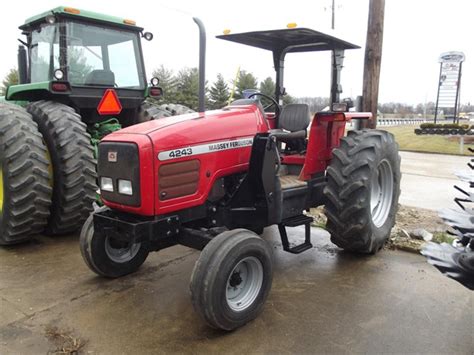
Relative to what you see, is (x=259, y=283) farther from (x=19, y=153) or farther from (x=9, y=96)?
(x=9, y=96)

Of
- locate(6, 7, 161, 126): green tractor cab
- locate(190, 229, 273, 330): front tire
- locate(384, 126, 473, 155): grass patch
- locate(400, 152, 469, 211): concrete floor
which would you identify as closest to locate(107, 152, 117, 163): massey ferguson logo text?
locate(190, 229, 273, 330): front tire

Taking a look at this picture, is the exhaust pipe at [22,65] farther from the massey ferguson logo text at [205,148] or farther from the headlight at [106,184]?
the massey ferguson logo text at [205,148]

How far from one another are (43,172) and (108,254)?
1290 mm

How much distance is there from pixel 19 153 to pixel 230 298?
2681mm

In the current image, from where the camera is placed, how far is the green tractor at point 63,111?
13.9 ft

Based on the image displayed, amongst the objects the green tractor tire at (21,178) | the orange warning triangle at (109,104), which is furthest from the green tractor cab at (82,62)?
the green tractor tire at (21,178)

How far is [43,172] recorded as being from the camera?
4242 mm

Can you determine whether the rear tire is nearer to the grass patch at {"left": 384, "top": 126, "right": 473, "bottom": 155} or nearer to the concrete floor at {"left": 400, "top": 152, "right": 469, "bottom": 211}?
the concrete floor at {"left": 400, "top": 152, "right": 469, "bottom": 211}

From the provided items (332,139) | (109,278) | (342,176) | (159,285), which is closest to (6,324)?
(109,278)

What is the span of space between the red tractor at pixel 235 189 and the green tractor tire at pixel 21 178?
3.68ft

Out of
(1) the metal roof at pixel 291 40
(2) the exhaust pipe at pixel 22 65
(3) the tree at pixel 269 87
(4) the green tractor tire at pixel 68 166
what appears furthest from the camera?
(2) the exhaust pipe at pixel 22 65

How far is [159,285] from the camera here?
3.56 m

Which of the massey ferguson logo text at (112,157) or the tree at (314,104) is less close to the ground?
the tree at (314,104)

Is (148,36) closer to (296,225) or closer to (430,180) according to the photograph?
(296,225)
